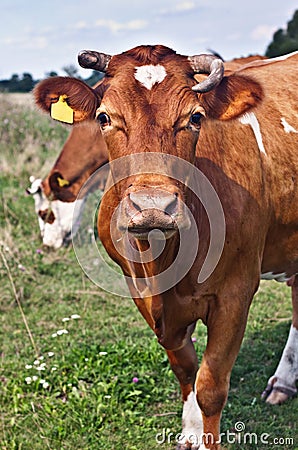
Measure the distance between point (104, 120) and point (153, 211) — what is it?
2.12ft

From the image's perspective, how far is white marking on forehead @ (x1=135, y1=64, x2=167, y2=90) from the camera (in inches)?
105

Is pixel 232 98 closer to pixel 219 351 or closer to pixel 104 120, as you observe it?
pixel 104 120

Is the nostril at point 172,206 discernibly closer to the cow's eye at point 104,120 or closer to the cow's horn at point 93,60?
the cow's eye at point 104,120

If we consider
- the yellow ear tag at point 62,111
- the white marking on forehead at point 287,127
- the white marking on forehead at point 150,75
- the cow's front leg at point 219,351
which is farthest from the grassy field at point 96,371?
the white marking on forehead at point 150,75

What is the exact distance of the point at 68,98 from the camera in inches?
120

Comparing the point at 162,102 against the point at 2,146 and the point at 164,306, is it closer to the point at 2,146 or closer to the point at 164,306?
the point at 164,306

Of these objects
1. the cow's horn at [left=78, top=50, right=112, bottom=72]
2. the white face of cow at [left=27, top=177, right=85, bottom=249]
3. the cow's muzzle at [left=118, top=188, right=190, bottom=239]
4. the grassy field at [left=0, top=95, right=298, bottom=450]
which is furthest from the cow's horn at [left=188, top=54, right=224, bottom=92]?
the white face of cow at [left=27, top=177, right=85, bottom=249]

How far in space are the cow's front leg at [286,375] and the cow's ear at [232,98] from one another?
154cm

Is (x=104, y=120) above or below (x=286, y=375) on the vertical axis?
above

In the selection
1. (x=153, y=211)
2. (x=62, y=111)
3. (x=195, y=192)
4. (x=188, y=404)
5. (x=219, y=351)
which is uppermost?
(x=62, y=111)

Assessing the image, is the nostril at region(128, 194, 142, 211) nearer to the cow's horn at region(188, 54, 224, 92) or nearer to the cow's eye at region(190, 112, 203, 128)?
the cow's eye at region(190, 112, 203, 128)

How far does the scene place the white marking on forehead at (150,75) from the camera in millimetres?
2676

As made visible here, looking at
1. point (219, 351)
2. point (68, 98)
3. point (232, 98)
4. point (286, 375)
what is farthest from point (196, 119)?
point (286, 375)

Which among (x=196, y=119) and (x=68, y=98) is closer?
(x=196, y=119)
